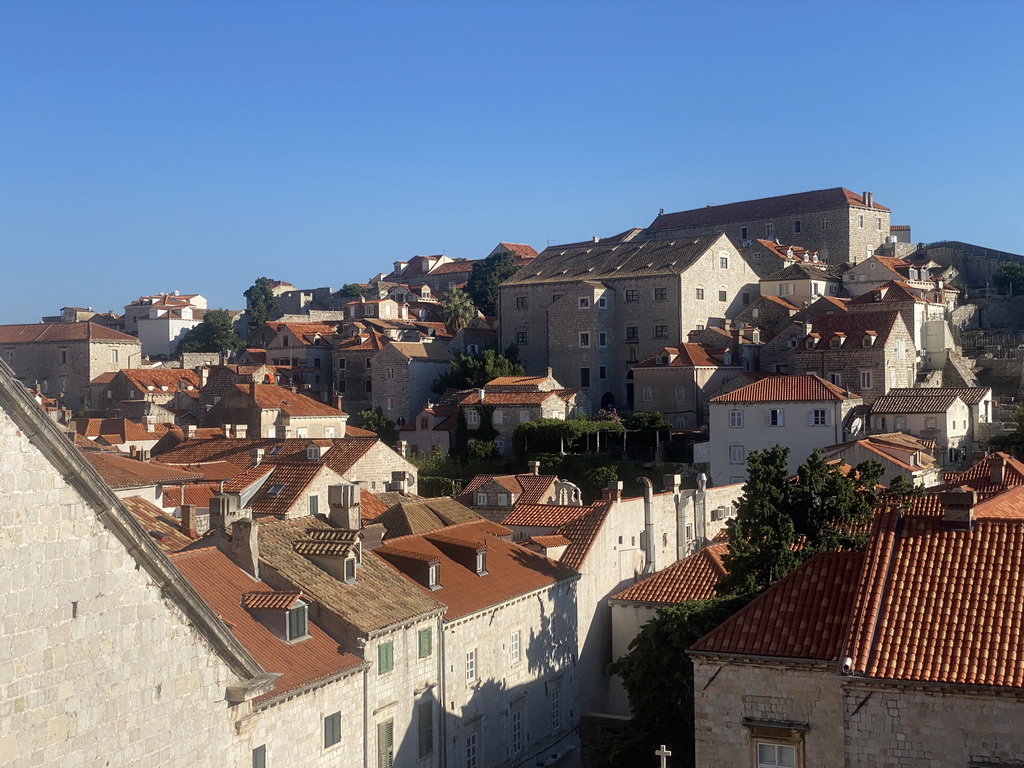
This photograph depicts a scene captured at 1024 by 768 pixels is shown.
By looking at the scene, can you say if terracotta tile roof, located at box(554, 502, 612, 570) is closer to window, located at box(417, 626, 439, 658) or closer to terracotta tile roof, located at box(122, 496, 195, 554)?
window, located at box(417, 626, 439, 658)

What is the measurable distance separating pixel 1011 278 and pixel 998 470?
58.1 metres

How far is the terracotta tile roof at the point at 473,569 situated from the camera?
29344mm

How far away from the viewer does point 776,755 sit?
698 inches

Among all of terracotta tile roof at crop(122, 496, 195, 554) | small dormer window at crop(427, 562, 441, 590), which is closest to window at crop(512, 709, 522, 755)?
small dormer window at crop(427, 562, 441, 590)

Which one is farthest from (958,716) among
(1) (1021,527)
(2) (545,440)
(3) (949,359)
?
(3) (949,359)

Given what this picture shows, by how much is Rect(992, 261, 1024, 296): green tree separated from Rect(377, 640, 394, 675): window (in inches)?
3058

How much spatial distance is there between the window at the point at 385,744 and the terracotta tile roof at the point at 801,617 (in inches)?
361

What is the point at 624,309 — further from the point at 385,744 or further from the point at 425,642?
the point at 385,744

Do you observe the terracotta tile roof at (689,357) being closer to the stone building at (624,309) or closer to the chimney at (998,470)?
the stone building at (624,309)

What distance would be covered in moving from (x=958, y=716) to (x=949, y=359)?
60925 millimetres

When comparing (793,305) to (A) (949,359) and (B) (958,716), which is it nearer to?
(A) (949,359)

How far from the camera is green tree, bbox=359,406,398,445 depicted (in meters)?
77.1

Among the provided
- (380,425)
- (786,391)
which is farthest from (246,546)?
(380,425)

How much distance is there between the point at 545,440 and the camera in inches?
2638
